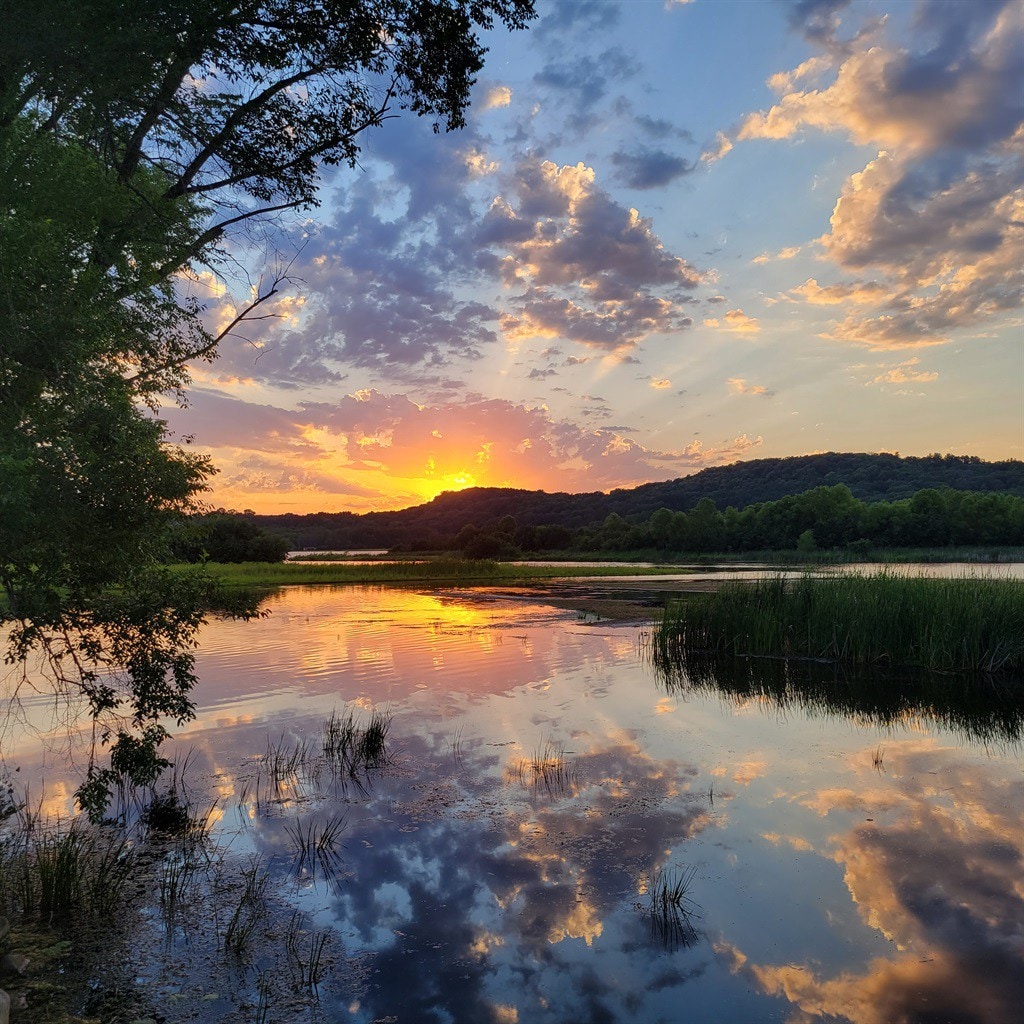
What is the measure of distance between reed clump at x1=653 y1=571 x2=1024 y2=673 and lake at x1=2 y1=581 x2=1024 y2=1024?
233cm

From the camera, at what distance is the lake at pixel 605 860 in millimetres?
5965

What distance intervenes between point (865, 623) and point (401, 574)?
50528 millimetres

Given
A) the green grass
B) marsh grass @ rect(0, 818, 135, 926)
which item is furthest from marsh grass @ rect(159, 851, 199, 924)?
the green grass

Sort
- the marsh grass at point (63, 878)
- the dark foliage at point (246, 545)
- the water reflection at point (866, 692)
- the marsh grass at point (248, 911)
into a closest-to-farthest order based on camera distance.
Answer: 1. the marsh grass at point (248, 911)
2. the marsh grass at point (63, 878)
3. the water reflection at point (866, 692)
4. the dark foliage at point (246, 545)

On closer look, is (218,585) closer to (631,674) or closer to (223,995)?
(223,995)

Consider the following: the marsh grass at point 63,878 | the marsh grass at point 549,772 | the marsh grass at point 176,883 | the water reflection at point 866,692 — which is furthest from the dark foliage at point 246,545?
the marsh grass at point 176,883

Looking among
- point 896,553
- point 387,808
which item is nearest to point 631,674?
point 387,808

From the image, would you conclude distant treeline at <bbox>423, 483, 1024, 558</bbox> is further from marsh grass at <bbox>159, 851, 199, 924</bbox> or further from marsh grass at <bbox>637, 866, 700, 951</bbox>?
marsh grass at <bbox>637, 866, 700, 951</bbox>

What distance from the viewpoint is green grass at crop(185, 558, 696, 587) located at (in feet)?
205

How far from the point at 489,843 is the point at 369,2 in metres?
11.8

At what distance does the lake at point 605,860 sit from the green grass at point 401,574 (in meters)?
45.5

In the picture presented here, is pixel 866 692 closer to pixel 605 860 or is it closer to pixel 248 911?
pixel 605 860

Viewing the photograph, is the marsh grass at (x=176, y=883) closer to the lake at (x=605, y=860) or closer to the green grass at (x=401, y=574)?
the lake at (x=605, y=860)

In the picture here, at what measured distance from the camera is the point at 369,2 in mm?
10281
